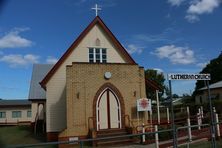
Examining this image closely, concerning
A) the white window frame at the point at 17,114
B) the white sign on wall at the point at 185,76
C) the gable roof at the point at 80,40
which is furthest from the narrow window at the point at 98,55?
the white window frame at the point at 17,114

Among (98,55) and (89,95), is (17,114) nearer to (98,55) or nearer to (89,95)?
(98,55)

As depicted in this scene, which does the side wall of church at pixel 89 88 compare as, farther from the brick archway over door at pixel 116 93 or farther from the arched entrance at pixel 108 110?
the arched entrance at pixel 108 110

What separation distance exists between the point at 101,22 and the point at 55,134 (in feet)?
28.5

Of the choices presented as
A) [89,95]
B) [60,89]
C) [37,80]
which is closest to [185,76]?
[89,95]

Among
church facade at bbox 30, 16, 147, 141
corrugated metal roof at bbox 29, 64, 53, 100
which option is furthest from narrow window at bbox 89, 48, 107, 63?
corrugated metal roof at bbox 29, 64, 53, 100

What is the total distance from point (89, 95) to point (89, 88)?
1.41 ft

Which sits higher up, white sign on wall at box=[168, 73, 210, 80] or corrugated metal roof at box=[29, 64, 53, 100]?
corrugated metal roof at box=[29, 64, 53, 100]

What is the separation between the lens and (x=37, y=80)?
37844 millimetres

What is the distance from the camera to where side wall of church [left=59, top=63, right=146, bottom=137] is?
864 inches

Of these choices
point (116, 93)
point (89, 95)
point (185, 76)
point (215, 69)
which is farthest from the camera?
point (215, 69)

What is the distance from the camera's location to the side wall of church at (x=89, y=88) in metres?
22.0

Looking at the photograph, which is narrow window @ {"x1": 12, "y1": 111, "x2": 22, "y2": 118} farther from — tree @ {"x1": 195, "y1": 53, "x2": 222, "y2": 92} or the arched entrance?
tree @ {"x1": 195, "y1": 53, "x2": 222, "y2": 92}

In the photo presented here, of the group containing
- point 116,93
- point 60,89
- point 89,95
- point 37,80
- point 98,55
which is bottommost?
point 89,95

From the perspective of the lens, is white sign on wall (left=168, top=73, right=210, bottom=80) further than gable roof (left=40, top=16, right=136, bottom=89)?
No
